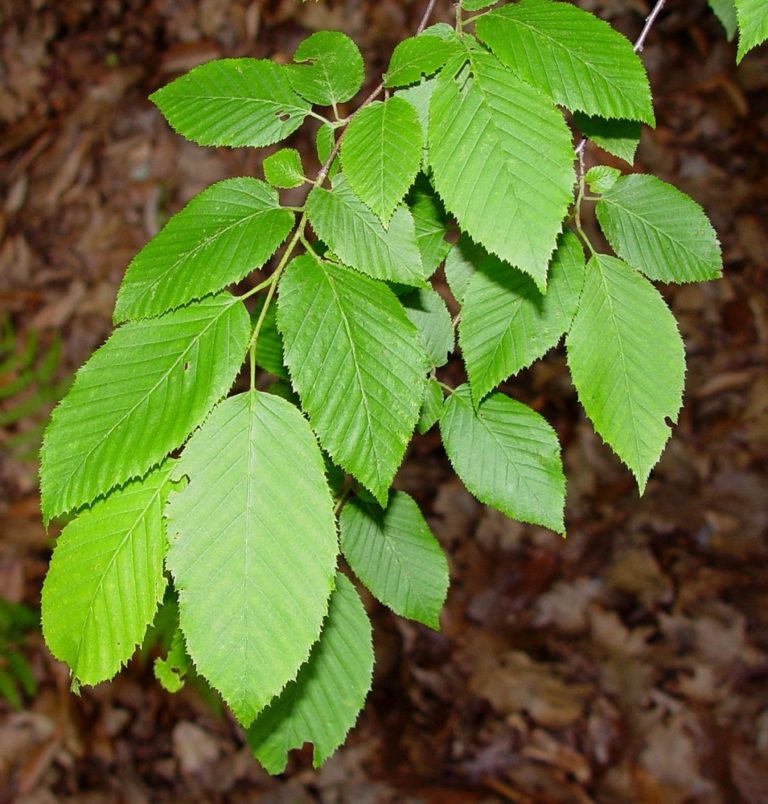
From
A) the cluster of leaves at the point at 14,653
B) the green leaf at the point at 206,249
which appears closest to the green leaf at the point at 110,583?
the green leaf at the point at 206,249

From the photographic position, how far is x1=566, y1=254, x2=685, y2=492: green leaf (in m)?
0.91

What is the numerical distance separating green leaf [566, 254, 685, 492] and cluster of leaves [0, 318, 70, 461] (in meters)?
2.87

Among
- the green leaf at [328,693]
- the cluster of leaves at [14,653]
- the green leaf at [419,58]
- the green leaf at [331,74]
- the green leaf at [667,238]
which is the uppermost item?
the green leaf at [419,58]

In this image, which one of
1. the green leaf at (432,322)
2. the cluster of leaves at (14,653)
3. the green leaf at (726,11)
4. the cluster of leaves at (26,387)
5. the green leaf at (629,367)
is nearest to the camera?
the green leaf at (629,367)

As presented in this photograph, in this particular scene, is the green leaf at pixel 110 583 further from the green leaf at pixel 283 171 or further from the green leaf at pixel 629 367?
the green leaf at pixel 629 367

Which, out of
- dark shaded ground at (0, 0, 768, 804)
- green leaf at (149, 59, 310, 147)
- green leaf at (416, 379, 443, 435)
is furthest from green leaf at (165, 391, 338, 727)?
dark shaded ground at (0, 0, 768, 804)

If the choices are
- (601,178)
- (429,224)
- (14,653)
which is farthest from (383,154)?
(14,653)

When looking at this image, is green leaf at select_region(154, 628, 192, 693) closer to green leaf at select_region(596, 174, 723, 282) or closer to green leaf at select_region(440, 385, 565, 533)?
green leaf at select_region(440, 385, 565, 533)

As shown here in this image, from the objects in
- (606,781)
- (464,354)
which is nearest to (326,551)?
(464,354)

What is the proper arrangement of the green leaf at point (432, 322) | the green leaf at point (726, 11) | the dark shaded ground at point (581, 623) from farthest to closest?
1. the dark shaded ground at point (581, 623)
2. the green leaf at point (726, 11)
3. the green leaf at point (432, 322)

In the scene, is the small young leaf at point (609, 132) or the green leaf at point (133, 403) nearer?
the green leaf at point (133, 403)

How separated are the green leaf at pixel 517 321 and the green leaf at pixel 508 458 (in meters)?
0.09

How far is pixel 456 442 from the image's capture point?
3.32 feet

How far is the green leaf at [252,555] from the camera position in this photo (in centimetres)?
73
